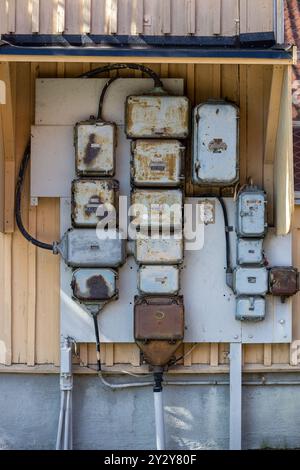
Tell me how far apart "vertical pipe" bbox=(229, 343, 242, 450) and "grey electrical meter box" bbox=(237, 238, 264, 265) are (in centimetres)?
70

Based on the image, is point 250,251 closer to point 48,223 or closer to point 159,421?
point 159,421

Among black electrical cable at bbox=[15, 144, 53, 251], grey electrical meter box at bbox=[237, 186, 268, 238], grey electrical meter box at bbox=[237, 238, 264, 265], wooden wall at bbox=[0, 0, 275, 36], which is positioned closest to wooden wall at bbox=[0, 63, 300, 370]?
black electrical cable at bbox=[15, 144, 53, 251]

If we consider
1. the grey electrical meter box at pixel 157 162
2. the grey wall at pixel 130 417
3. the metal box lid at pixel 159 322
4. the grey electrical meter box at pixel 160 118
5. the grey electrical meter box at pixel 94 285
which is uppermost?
the grey electrical meter box at pixel 160 118

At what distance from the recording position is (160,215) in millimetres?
5145

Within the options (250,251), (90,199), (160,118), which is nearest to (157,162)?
(160,118)

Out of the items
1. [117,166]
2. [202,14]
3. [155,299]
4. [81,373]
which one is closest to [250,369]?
[155,299]

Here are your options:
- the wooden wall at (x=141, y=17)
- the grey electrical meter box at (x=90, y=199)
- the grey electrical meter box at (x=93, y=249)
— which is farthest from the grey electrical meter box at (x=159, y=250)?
the wooden wall at (x=141, y=17)

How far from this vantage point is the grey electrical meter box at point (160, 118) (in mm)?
5133

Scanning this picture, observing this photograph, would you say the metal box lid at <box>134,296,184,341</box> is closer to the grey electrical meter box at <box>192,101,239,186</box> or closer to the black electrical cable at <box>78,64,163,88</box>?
the grey electrical meter box at <box>192,101,239,186</box>

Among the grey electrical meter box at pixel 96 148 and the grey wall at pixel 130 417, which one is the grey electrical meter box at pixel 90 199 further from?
the grey wall at pixel 130 417

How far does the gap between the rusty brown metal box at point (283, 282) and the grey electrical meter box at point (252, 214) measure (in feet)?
1.08

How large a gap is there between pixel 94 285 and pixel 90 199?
68 centimetres

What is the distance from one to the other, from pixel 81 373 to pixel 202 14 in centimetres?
304
